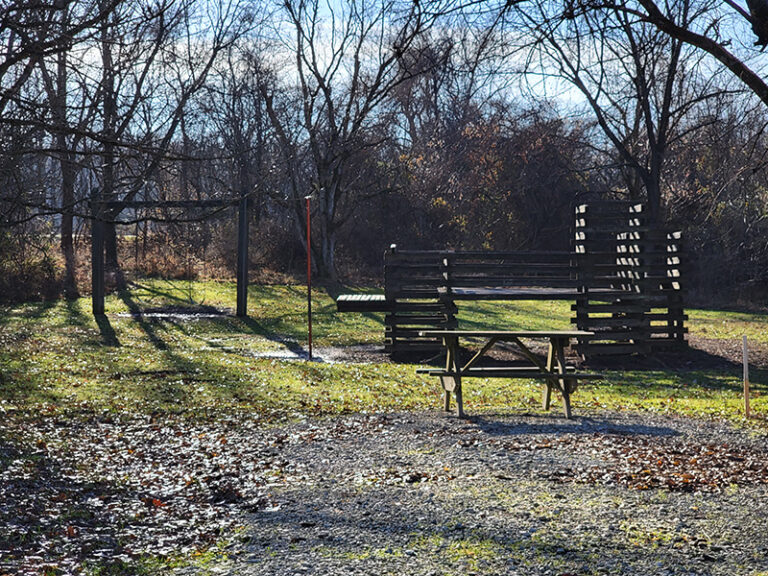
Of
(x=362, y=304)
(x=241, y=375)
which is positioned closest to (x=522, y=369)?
(x=241, y=375)

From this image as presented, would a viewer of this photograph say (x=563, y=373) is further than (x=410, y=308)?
No

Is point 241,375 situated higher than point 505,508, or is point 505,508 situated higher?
point 241,375

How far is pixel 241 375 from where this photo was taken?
1448 centimetres

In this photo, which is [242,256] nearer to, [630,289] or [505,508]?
[630,289]

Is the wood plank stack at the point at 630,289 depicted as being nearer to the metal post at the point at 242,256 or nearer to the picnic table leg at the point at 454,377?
the picnic table leg at the point at 454,377

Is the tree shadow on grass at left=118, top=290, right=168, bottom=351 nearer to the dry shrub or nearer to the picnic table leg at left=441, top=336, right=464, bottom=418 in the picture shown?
the dry shrub

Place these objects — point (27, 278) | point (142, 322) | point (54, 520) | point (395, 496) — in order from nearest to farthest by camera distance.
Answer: point (54, 520) < point (395, 496) < point (142, 322) < point (27, 278)

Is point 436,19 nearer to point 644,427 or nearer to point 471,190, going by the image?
point 644,427

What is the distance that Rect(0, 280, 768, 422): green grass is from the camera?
12.3m

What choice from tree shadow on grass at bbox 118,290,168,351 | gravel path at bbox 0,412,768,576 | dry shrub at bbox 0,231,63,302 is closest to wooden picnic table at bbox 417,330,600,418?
gravel path at bbox 0,412,768,576

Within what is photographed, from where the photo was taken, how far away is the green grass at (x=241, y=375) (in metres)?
12.3

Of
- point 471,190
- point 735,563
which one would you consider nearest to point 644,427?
point 735,563

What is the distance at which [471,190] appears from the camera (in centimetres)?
3700

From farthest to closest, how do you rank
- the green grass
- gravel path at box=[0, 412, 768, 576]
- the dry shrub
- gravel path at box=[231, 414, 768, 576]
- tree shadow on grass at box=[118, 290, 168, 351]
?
the dry shrub
tree shadow on grass at box=[118, 290, 168, 351]
the green grass
gravel path at box=[0, 412, 768, 576]
gravel path at box=[231, 414, 768, 576]
